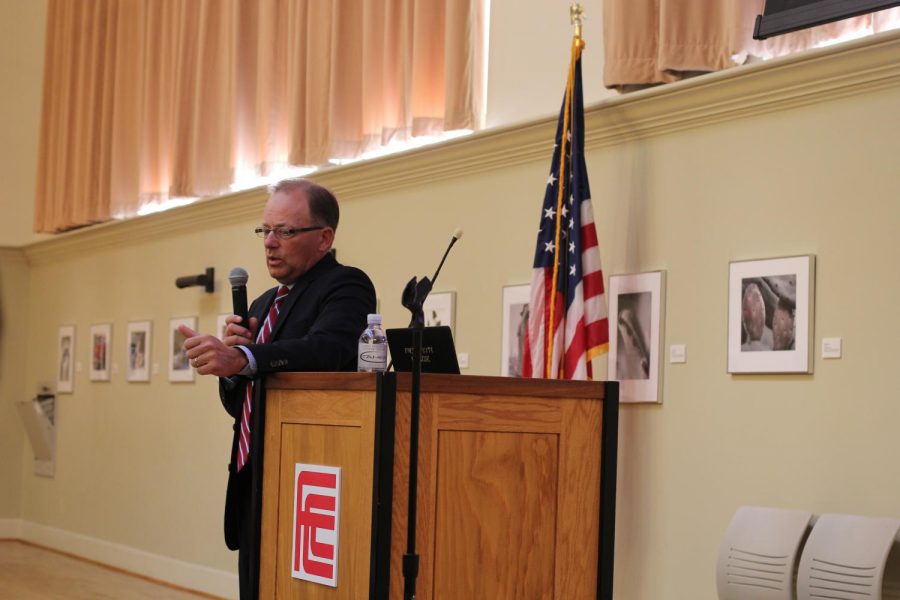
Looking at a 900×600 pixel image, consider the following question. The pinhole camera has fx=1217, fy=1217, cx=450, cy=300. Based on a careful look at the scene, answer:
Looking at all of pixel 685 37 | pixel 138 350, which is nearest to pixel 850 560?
pixel 685 37

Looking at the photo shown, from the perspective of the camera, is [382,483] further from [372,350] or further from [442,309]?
[442,309]

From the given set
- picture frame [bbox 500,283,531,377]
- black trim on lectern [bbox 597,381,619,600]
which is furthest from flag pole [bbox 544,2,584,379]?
black trim on lectern [bbox 597,381,619,600]

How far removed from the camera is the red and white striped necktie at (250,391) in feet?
12.7

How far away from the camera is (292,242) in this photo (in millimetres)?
3996

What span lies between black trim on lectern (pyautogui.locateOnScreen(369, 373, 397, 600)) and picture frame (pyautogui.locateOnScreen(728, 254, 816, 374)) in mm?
2314

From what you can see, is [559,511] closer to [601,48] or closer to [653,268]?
[653,268]

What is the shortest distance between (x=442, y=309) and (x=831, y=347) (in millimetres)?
2810

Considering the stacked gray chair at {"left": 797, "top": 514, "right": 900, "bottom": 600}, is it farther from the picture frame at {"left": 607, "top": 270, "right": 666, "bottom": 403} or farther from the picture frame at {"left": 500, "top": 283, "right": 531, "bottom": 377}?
the picture frame at {"left": 500, "top": 283, "right": 531, "bottom": 377}

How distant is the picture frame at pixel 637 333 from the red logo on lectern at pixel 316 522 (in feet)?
8.21

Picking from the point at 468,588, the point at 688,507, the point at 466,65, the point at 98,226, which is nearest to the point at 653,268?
the point at 688,507

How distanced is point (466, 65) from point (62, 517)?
7.19 m

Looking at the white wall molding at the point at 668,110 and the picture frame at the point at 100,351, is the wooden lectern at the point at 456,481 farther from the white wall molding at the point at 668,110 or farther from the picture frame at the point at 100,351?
the picture frame at the point at 100,351

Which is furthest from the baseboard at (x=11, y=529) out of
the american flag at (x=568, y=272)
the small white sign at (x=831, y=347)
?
the small white sign at (x=831, y=347)

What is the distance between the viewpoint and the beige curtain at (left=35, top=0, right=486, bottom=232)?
771cm
